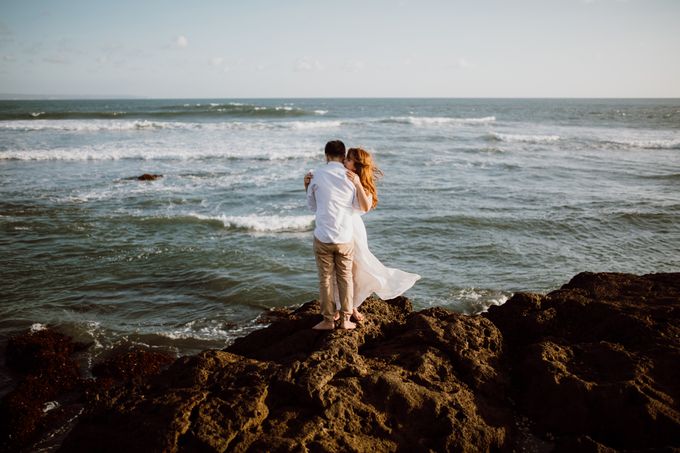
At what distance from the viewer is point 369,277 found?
4.69 metres

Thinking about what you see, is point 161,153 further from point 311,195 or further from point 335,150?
point 335,150

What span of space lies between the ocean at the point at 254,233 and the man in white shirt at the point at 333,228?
2.09 metres

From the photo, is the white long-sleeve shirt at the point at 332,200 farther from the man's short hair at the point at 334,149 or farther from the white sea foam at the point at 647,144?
the white sea foam at the point at 647,144

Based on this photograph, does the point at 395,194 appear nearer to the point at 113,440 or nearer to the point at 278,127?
the point at 113,440

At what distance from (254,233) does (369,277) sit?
6.30 m

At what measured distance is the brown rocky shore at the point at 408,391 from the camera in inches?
120

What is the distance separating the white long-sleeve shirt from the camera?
14.3 feet

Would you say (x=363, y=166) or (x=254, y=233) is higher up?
(x=363, y=166)

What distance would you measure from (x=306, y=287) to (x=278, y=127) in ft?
110

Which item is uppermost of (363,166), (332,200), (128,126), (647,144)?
(128,126)

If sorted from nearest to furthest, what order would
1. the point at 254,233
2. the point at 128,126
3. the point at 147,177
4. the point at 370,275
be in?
the point at 370,275 → the point at 254,233 → the point at 147,177 → the point at 128,126

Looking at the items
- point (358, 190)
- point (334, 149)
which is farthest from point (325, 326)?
point (334, 149)

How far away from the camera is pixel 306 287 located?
748cm

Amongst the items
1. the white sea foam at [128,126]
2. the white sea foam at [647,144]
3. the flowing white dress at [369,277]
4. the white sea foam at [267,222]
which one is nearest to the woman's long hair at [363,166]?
the flowing white dress at [369,277]
